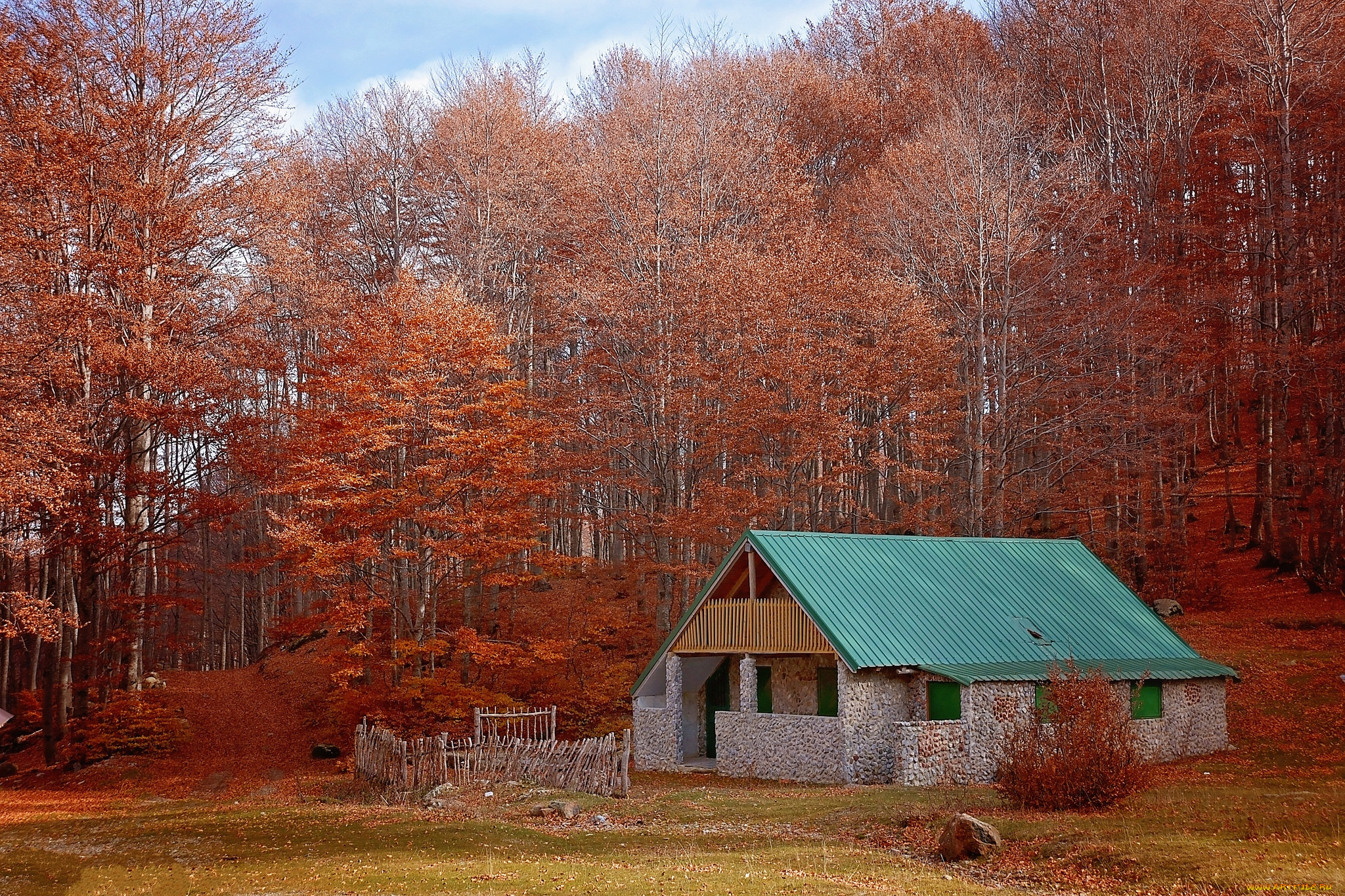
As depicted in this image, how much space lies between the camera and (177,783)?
2578 cm

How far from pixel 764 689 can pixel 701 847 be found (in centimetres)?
1054

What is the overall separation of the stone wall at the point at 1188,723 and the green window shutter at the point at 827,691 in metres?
6.46

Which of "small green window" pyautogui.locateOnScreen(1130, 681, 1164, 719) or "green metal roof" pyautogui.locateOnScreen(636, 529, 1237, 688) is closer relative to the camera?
"green metal roof" pyautogui.locateOnScreen(636, 529, 1237, 688)

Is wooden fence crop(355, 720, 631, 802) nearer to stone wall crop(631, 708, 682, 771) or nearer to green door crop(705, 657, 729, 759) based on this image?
stone wall crop(631, 708, 682, 771)

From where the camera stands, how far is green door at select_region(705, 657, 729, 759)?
27234 millimetres

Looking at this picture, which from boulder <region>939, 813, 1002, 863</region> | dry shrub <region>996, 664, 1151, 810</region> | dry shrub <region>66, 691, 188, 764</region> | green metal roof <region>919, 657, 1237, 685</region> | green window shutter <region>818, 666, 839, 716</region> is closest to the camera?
boulder <region>939, 813, 1002, 863</region>

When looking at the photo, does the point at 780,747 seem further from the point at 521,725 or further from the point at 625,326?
the point at 625,326

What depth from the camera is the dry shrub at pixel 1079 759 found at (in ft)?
54.3

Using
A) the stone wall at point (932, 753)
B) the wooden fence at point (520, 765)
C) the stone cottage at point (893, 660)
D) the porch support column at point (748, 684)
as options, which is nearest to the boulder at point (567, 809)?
the wooden fence at point (520, 765)

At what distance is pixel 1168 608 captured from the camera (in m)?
33.9

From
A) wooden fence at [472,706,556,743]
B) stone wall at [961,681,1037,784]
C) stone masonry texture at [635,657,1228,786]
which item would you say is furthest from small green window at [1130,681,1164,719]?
wooden fence at [472,706,556,743]

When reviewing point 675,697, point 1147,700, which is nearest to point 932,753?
point 1147,700

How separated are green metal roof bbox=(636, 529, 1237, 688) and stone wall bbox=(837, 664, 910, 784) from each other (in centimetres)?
53

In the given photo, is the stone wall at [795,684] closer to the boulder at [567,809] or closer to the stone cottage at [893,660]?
the stone cottage at [893,660]
